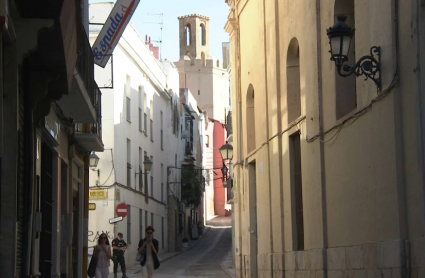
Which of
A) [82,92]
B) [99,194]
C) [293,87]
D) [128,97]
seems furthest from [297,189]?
[128,97]

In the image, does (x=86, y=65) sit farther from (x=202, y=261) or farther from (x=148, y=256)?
(x=202, y=261)

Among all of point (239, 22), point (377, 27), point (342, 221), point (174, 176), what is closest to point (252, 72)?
point (239, 22)

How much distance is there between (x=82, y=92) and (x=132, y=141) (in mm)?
22703

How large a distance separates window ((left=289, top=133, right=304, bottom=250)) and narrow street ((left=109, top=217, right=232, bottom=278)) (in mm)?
9423

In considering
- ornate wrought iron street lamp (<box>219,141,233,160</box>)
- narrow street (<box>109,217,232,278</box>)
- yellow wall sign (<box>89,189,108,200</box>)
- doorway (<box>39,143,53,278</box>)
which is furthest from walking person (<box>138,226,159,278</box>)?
yellow wall sign (<box>89,189,108,200</box>)

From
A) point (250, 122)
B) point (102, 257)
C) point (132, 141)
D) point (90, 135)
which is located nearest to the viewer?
point (90, 135)

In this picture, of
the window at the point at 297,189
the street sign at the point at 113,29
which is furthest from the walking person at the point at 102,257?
the street sign at the point at 113,29

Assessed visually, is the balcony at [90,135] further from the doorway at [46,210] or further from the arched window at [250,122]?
the arched window at [250,122]

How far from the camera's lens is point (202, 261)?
37469 mm

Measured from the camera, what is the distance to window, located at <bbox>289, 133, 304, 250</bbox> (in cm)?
1700

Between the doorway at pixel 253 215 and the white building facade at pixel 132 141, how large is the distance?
7.53 m

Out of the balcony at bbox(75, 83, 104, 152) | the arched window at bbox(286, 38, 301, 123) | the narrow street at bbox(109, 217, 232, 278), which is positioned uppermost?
the arched window at bbox(286, 38, 301, 123)

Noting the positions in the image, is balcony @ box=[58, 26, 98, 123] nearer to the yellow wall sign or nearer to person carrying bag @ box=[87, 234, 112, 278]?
person carrying bag @ box=[87, 234, 112, 278]

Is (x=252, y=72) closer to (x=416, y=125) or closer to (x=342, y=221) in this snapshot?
(x=342, y=221)
